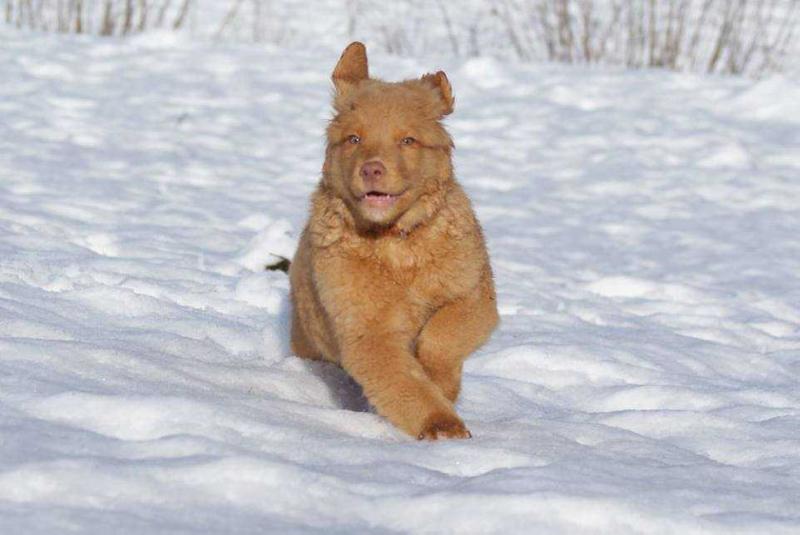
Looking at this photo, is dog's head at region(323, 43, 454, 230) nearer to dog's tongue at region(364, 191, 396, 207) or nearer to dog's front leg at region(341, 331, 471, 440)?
dog's tongue at region(364, 191, 396, 207)

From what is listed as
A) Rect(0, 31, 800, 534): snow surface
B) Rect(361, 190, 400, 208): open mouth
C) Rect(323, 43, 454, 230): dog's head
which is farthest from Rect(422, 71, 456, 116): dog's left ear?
Rect(0, 31, 800, 534): snow surface

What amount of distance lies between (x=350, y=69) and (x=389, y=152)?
1.58 ft

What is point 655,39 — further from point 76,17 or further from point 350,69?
point 350,69

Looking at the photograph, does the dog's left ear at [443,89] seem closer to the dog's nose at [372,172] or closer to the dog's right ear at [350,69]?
the dog's right ear at [350,69]

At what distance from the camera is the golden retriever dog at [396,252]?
A: 3.69m

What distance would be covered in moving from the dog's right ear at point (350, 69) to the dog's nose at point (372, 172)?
488 mm

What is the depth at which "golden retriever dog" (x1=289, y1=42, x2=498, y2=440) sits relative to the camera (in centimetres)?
369

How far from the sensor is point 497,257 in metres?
7.32

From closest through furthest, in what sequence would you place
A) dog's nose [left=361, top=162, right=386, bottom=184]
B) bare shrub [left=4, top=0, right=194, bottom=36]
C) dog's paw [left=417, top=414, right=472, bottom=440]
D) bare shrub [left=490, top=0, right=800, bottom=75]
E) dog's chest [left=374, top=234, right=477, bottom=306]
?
1. dog's paw [left=417, top=414, right=472, bottom=440]
2. dog's nose [left=361, top=162, right=386, bottom=184]
3. dog's chest [left=374, top=234, right=477, bottom=306]
4. bare shrub [left=490, top=0, right=800, bottom=75]
5. bare shrub [left=4, top=0, right=194, bottom=36]

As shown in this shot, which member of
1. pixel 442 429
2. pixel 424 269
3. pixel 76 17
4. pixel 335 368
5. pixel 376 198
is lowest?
pixel 76 17

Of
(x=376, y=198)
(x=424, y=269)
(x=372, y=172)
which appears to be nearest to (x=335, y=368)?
(x=424, y=269)

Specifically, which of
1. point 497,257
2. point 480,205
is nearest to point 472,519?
point 497,257

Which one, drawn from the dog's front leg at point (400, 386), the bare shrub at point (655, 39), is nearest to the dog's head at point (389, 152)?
the dog's front leg at point (400, 386)

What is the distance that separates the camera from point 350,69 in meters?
4.09
